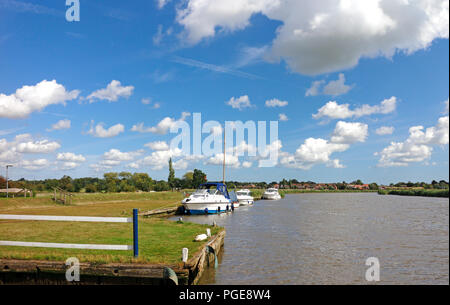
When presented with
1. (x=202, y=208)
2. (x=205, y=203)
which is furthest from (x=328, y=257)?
(x=202, y=208)

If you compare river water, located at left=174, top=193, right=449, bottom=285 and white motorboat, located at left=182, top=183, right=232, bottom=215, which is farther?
white motorboat, located at left=182, top=183, right=232, bottom=215

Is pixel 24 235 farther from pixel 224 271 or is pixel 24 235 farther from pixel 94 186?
pixel 94 186

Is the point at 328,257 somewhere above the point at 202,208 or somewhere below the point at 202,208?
above

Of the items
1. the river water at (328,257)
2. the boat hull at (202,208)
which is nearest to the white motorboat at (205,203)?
the boat hull at (202,208)

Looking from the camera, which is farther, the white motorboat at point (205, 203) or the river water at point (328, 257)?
the white motorboat at point (205, 203)

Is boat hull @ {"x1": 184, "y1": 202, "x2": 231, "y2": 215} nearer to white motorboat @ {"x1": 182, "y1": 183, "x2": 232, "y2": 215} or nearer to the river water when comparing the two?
white motorboat @ {"x1": 182, "y1": 183, "x2": 232, "y2": 215}

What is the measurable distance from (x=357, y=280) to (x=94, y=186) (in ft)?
295

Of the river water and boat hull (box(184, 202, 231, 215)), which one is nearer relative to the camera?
the river water

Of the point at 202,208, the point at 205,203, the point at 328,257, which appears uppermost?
the point at 205,203

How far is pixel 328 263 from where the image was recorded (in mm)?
15758

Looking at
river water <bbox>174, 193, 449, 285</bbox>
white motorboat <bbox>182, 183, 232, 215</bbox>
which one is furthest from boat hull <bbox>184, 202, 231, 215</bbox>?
river water <bbox>174, 193, 449, 285</bbox>

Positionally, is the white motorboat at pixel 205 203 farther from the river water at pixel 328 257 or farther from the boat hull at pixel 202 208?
the river water at pixel 328 257

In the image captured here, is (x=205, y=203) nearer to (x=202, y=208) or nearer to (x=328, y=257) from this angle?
(x=202, y=208)
